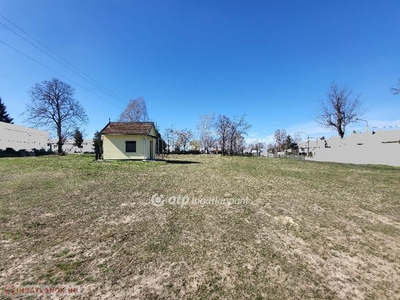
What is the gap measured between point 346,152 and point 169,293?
2700cm

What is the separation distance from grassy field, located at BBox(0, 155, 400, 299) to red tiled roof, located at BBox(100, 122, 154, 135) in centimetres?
1105

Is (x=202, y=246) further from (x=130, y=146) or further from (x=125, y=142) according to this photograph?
(x=125, y=142)

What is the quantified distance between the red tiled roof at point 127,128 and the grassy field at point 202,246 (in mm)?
11053

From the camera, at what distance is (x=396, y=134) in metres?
27.8

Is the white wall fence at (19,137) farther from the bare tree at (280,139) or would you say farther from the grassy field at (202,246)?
the bare tree at (280,139)

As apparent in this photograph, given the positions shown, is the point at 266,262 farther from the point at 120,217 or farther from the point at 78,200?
the point at 78,200

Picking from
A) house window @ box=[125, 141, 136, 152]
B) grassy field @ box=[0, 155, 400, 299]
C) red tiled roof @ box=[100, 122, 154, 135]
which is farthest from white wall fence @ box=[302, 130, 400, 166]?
house window @ box=[125, 141, 136, 152]

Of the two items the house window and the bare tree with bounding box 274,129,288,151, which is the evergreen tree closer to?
the house window

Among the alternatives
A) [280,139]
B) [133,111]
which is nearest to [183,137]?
[133,111]

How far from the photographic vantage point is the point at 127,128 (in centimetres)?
1736

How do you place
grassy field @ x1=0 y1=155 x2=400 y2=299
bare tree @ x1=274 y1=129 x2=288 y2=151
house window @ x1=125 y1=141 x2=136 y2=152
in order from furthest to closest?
bare tree @ x1=274 y1=129 x2=288 y2=151 → house window @ x1=125 y1=141 x2=136 y2=152 → grassy field @ x1=0 y1=155 x2=400 y2=299

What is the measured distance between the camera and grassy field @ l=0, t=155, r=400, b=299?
89.1 inches

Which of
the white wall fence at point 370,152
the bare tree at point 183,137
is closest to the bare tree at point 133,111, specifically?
the bare tree at point 183,137

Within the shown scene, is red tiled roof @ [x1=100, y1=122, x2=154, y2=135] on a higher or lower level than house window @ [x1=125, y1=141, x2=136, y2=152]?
higher
